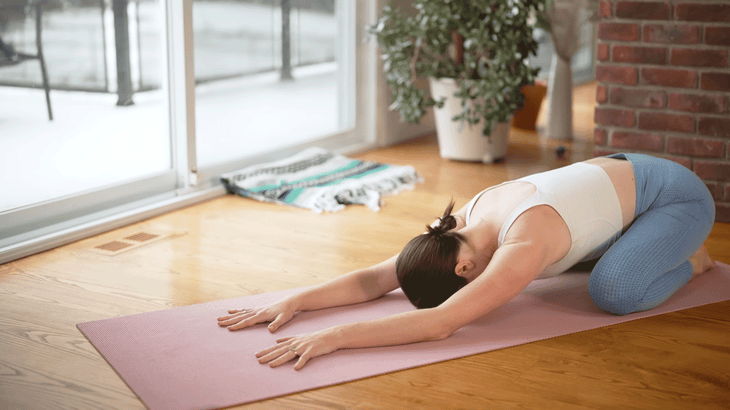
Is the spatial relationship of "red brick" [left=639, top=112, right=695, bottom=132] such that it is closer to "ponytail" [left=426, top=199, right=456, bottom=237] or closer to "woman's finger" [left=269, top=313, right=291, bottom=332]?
"ponytail" [left=426, top=199, right=456, bottom=237]

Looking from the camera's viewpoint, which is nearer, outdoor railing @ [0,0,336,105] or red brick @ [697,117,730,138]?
outdoor railing @ [0,0,336,105]

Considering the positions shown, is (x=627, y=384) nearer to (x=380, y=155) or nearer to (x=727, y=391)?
(x=727, y=391)

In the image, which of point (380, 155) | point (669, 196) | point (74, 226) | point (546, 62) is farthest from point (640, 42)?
point (546, 62)

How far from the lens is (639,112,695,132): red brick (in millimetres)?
3023

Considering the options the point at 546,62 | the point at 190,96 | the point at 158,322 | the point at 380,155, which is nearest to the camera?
the point at 158,322

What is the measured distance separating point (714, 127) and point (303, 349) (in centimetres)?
200

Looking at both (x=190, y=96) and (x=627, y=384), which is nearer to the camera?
(x=627, y=384)

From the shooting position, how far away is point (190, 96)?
10.4 feet

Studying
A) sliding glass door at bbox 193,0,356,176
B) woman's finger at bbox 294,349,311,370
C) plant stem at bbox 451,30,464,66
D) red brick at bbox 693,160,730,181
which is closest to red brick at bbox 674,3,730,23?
red brick at bbox 693,160,730,181

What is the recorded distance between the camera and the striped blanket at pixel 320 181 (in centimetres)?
324

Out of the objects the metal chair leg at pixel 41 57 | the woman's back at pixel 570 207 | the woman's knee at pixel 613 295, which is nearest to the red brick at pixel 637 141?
the woman's back at pixel 570 207

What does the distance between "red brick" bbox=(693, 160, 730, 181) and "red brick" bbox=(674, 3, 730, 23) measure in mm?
535

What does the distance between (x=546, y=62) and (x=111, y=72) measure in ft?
15.3

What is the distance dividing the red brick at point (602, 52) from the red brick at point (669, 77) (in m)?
0.16
